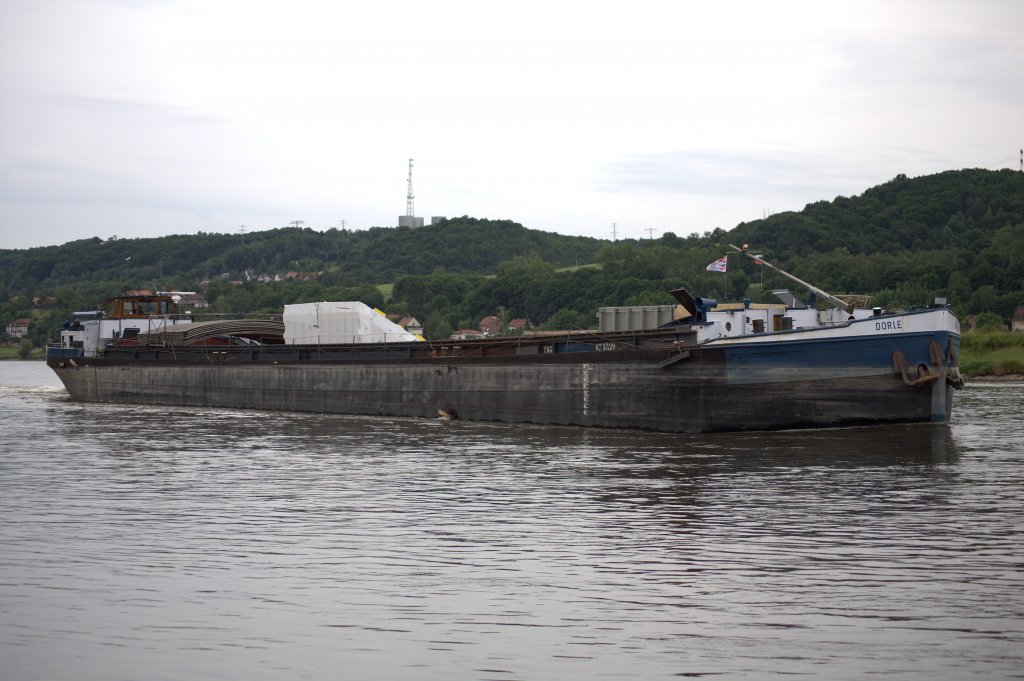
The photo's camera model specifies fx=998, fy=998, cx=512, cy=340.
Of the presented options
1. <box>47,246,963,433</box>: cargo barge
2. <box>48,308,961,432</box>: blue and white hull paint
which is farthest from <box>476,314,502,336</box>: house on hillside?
<box>48,308,961,432</box>: blue and white hull paint

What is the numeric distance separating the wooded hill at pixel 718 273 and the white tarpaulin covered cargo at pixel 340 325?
159ft

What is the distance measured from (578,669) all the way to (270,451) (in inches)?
849

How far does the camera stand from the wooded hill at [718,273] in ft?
336

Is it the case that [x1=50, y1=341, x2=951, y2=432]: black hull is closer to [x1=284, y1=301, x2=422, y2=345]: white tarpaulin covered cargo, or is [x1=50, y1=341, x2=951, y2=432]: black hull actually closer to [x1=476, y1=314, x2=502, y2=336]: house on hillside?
[x1=284, y1=301, x2=422, y2=345]: white tarpaulin covered cargo

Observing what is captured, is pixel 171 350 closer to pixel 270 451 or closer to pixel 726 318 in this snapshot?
pixel 270 451

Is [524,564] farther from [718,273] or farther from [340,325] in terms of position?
[718,273]

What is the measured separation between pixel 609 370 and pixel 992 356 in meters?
49.5

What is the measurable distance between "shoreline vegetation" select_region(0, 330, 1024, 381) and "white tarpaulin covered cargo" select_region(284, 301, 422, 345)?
138 ft

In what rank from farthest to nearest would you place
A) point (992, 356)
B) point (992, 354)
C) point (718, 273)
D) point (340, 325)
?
1. point (718, 273)
2. point (992, 354)
3. point (992, 356)
4. point (340, 325)

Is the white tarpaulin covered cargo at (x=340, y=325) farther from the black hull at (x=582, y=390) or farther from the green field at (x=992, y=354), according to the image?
the green field at (x=992, y=354)

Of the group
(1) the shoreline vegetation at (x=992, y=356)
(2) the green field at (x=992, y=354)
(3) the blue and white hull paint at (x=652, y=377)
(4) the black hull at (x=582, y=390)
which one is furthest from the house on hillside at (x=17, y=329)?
(2) the green field at (x=992, y=354)

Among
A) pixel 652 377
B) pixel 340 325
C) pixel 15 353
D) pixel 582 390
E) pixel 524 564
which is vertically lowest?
pixel 524 564

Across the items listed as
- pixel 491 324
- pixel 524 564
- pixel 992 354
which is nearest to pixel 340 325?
pixel 524 564

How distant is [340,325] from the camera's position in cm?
4600
